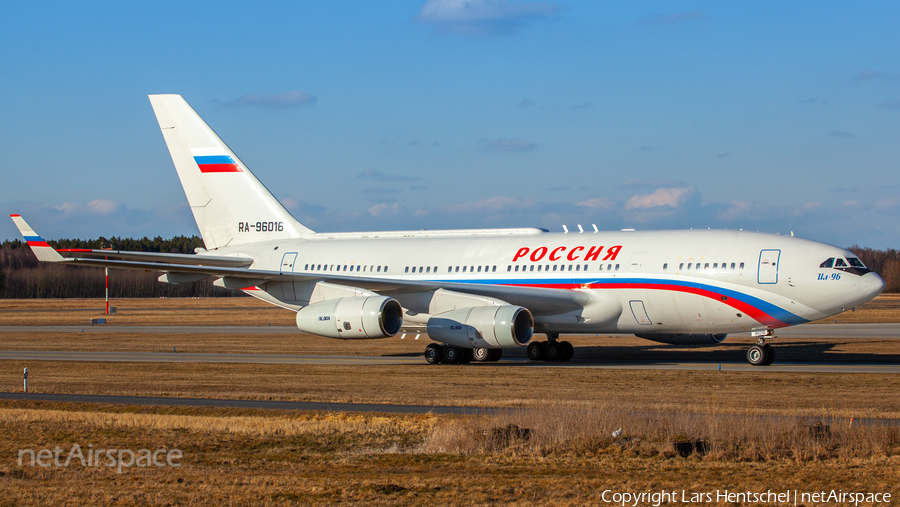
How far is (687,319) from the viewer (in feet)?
94.8

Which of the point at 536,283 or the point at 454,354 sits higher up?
the point at 536,283

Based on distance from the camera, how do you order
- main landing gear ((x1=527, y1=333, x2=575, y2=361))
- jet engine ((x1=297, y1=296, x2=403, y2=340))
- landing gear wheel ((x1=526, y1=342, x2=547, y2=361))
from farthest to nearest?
landing gear wheel ((x1=526, y1=342, x2=547, y2=361)) → main landing gear ((x1=527, y1=333, x2=575, y2=361)) → jet engine ((x1=297, y1=296, x2=403, y2=340))

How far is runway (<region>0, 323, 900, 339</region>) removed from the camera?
146 feet

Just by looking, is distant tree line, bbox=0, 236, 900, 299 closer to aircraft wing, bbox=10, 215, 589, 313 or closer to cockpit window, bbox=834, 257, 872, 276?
aircraft wing, bbox=10, 215, 589, 313

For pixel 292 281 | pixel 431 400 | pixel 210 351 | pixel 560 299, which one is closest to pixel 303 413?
pixel 431 400

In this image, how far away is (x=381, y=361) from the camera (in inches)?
1270

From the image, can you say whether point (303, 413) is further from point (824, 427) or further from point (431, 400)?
point (824, 427)

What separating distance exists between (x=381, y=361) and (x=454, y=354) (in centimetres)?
302

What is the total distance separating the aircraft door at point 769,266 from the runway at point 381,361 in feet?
9.08

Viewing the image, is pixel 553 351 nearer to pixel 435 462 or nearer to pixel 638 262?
pixel 638 262

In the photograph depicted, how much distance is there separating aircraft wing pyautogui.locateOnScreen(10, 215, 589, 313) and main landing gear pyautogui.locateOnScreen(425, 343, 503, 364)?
206cm

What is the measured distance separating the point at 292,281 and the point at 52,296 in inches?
3960

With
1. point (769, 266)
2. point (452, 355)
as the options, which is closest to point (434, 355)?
point (452, 355)

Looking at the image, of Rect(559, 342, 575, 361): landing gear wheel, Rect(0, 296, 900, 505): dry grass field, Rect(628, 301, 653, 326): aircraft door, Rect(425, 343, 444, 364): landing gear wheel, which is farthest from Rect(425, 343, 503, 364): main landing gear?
Rect(628, 301, 653, 326): aircraft door
